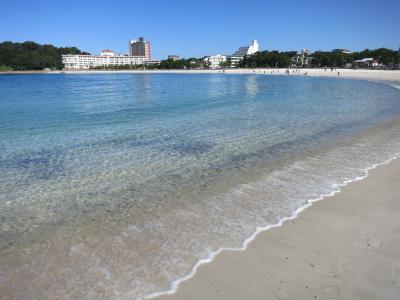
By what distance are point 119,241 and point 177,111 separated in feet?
64.2

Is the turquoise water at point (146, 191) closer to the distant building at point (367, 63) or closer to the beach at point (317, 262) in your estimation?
the beach at point (317, 262)

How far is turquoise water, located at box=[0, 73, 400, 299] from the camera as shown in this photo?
496 centimetres

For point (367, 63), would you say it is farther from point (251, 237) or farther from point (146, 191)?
point (251, 237)

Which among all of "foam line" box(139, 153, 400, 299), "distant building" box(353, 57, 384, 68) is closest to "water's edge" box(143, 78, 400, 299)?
"foam line" box(139, 153, 400, 299)

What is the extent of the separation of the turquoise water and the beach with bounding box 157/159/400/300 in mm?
382

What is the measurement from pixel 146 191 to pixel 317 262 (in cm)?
461

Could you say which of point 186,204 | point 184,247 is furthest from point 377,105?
point 184,247

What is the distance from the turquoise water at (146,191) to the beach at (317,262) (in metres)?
0.38

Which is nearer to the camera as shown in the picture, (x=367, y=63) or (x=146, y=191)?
(x=146, y=191)

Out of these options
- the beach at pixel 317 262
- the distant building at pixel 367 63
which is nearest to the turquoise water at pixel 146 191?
the beach at pixel 317 262

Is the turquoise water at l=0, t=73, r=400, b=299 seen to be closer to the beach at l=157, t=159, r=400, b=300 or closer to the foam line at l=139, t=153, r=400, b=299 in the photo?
the foam line at l=139, t=153, r=400, b=299

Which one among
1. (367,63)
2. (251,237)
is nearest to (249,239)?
(251,237)

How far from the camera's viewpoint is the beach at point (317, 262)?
168 inches

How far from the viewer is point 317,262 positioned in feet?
16.1
